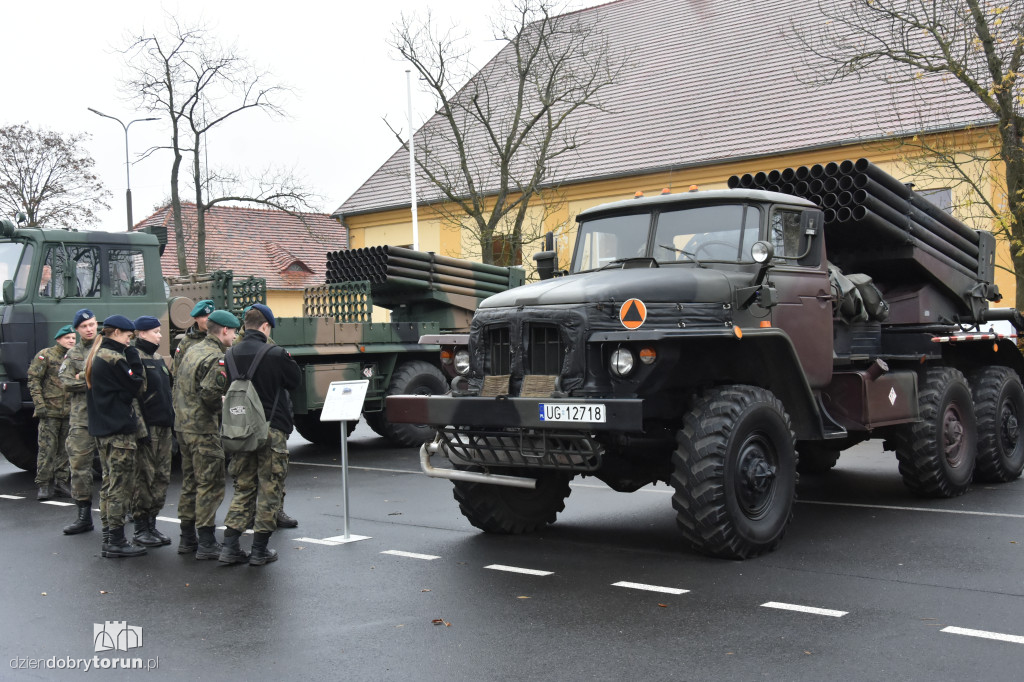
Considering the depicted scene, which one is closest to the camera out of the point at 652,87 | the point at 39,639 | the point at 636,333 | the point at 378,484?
the point at 39,639

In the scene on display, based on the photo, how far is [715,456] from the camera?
7.30 meters

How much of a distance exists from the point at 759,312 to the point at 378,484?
5172mm

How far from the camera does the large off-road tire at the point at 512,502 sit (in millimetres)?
8547

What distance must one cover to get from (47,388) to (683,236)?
6.88 m

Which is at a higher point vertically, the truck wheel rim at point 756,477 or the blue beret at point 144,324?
the blue beret at point 144,324

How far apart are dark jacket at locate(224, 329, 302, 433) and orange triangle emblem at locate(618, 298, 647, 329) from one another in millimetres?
2314

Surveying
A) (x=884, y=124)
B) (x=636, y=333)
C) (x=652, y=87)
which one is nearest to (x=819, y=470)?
(x=636, y=333)

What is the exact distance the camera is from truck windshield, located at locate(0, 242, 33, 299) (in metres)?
12.4

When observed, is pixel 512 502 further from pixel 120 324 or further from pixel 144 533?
pixel 120 324

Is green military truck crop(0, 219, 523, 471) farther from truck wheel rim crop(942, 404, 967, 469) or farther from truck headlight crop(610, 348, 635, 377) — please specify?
truck wheel rim crop(942, 404, 967, 469)

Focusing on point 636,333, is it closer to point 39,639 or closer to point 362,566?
point 362,566

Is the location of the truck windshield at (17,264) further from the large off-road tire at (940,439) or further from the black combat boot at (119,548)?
the large off-road tire at (940,439)

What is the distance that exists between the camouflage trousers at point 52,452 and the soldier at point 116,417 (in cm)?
334
